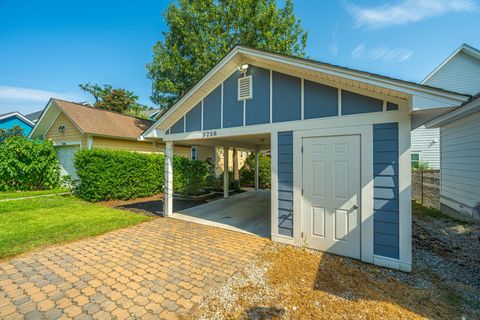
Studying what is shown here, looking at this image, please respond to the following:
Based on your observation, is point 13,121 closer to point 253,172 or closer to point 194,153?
point 194,153

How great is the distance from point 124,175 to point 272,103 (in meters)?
8.15

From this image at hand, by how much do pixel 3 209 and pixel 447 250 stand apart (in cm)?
1361

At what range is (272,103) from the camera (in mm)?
5285

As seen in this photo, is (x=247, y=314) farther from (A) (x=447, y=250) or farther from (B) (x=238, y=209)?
(B) (x=238, y=209)

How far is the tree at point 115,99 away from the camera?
31.7 m

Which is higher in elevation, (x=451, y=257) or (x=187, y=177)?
(x=187, y=177)

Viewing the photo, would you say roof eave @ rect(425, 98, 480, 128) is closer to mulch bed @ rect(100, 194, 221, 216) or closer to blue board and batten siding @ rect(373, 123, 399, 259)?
blue board and batten siding @ rect(373, 123, 399, 259)

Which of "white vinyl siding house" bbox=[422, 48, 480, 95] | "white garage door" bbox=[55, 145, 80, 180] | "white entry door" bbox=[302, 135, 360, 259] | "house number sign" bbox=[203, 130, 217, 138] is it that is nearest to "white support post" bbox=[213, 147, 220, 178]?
"white garage door" bbox=[55, 145, 80, 180]

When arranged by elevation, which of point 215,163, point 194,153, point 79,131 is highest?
point 79,131

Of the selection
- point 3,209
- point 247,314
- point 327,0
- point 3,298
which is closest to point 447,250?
point 247,314

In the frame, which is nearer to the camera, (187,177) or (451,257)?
(451,257)

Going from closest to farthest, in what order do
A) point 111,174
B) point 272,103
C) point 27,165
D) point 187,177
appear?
point 272,103 → point 111,174 → point 27,165 → point 187,177

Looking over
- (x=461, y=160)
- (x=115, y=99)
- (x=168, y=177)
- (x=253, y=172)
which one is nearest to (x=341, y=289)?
(x=168, y=177)

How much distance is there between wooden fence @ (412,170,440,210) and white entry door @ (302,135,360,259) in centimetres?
782
